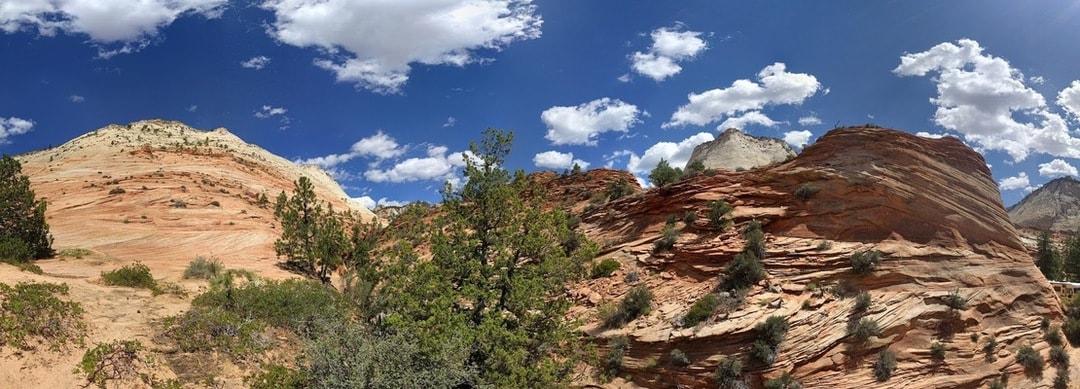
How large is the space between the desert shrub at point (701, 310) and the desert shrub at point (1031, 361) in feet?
31.8

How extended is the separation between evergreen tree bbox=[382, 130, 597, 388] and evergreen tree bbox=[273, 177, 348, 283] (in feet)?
44.6

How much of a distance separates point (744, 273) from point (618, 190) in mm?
11581

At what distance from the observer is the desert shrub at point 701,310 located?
18.6 m

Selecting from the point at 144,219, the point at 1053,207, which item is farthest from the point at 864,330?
the point at 1053,207

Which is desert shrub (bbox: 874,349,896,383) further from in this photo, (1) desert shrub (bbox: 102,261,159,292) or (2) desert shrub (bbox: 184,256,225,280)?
(2) desert shrub (bbox: 184,256,225,280)

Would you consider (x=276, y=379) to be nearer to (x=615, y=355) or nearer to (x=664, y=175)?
(x=615, y=355)

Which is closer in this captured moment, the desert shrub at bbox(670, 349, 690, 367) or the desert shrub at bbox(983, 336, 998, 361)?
the desert shrub at bbox(670, 349, 690, 367)

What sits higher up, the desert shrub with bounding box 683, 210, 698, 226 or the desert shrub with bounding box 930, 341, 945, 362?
the desert shrub with bounding box 683, 210, 698, 226

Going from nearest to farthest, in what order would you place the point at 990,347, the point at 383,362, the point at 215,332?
1. the point at 383,362
2. the point at 215,332
3. the point at 990,347

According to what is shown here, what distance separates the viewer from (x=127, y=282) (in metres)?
16.0

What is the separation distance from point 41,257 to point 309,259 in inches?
384

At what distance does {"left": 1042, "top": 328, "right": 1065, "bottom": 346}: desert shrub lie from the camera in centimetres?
1883

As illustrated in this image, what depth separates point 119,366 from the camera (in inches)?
420

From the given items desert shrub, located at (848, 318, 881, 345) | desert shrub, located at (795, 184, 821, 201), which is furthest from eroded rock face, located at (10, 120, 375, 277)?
desert shrub, located at (848, 318, 881, 345)
